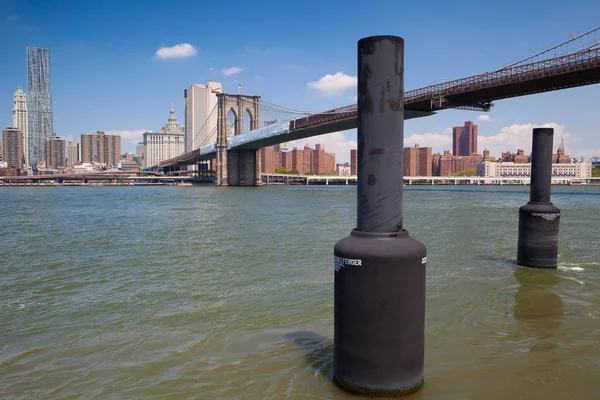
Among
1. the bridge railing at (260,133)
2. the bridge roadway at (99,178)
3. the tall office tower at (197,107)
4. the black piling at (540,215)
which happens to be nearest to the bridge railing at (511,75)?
the bridge railing at (260,133)

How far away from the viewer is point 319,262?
35.3 feet

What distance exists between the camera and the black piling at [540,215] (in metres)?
8.77

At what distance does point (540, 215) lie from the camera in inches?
348

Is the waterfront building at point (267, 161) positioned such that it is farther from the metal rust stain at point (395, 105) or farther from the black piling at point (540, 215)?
the metal rust stain at point (395, 105)

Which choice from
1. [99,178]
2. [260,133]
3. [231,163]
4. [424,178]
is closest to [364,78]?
[260,133]

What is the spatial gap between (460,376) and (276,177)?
15156 cm

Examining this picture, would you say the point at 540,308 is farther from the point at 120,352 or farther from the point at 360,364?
the point at 120,352

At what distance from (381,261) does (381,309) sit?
1.09 feet

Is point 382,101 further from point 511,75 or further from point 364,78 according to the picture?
point 511,75

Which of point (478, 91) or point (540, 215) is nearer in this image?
point (540, 215)

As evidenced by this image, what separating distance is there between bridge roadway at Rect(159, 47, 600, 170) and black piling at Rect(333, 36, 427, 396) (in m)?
40.3

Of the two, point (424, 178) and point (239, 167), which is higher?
point (239, 167)

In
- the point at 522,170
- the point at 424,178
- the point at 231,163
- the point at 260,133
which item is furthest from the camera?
the point at 522,170

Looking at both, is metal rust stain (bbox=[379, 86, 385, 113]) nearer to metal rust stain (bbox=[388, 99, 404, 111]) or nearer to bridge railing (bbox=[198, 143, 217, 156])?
metal rust stain (bbox=[388, 99, 404, 111])
